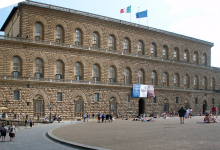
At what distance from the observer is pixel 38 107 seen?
36750mm

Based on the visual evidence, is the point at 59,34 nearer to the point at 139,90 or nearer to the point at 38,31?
the point at 38,31

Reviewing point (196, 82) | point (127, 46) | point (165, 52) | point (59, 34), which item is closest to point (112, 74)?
point (127, 46)

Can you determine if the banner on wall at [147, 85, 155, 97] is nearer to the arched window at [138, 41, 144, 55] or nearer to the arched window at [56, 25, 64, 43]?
the arched window at [138, 41, 144, 55]

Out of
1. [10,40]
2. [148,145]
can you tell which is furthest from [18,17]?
[148,145]

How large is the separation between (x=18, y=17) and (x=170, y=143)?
31.8 meters

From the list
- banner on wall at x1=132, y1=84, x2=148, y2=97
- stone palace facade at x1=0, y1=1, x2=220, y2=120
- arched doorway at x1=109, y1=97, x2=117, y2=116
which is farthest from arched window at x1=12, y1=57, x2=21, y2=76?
banner on wall at x1=132, y1=84, x2=148, y2=97

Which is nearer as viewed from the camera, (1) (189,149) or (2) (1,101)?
(1) (189,149)

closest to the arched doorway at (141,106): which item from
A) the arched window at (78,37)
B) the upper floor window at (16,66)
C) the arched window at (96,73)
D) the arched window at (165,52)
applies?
the arched window at (96,73)

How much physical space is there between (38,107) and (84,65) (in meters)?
9.49

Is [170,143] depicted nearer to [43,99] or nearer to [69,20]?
[43,99]

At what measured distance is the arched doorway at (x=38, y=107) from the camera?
3644 centimetres

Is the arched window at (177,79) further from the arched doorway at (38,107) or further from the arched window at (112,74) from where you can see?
the arched doorway at (38,107)

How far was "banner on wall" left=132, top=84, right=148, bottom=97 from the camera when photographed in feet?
152

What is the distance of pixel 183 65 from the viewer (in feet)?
181
